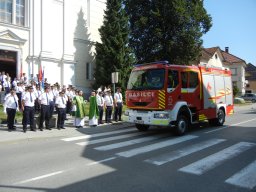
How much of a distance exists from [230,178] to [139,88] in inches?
256

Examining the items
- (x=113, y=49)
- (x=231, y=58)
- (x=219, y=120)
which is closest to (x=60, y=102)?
(x=219, y=120)

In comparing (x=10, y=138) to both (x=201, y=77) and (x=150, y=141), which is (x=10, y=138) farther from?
(x=201, y=77)

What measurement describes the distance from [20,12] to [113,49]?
813 centimetres

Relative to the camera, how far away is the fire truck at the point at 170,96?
1170cm

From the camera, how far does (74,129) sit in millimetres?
14062

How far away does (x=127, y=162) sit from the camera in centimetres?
784

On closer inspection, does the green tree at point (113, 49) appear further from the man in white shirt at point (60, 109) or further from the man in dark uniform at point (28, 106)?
the man in dark uniform at point (28, 106)

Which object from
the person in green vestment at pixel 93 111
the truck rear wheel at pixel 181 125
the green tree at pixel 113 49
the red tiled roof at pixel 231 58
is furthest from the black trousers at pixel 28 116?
the red tiled roof at pixel 231 58

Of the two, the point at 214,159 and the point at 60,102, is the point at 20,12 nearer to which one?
the point at 60,102

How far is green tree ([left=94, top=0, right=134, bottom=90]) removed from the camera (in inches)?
1057

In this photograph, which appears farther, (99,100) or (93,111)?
(99,100)

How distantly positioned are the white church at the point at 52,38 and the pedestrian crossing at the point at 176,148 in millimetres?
13662

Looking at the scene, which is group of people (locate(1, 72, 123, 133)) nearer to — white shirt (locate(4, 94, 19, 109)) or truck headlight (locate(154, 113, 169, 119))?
white shirt (locate(4, 94, 19, 109))

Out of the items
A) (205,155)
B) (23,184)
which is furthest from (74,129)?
(23,184)
